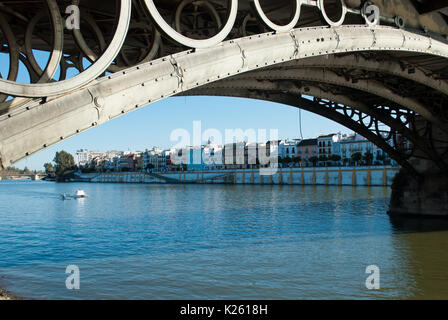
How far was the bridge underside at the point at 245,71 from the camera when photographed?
20.1 ft

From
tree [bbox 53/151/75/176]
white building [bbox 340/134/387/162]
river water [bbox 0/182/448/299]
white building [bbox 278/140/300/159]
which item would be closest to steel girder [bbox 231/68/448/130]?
river water [bbox 0/182/448/299]

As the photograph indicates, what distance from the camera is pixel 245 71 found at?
28.0 ft

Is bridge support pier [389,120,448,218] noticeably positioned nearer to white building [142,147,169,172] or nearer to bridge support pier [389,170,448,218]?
bridge support pier [389,170,448,218]

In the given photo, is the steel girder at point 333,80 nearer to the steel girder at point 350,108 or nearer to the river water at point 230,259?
the steel girder at point 350,108

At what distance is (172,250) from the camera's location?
16781 mm

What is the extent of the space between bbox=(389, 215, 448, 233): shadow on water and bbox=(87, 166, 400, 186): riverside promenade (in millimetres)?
30186

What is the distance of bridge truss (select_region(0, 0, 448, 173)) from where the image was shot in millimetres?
6105

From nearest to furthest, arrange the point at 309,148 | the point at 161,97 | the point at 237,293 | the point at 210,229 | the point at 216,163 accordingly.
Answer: the point at 161,97
the point at 237,293
the point at 210,229
the point at 309,148
the point at 216,163

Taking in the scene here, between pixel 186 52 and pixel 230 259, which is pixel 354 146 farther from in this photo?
pixel 186 52

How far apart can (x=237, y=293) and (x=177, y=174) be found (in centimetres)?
10156

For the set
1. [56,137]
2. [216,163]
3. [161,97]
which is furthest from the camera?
[216,163]

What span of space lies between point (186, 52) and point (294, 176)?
77.4m
